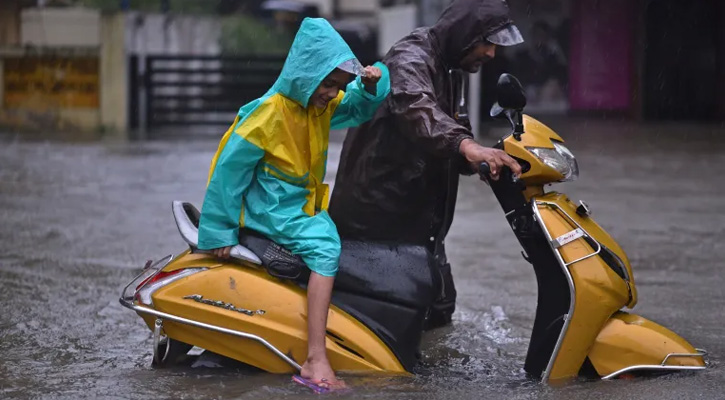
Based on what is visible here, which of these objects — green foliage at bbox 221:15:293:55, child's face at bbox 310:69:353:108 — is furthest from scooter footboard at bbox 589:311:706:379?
green foliage at bbox 221:15:293:55

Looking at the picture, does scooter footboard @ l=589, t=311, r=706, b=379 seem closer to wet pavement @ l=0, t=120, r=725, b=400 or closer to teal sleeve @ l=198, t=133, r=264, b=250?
wet pavement @ l=0, t=120, r=725, b=400

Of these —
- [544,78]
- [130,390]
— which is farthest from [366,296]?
[544,78]

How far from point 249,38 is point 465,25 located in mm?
18861

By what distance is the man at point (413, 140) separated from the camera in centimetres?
430

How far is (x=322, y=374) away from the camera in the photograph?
4137 millimetres

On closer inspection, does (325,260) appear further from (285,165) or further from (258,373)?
(258,373)

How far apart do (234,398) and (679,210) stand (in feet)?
19.7

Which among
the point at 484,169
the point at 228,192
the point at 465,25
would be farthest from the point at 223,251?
the point at 465,25

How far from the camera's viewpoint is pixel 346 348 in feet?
13.9

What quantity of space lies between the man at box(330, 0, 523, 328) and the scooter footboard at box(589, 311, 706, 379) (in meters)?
0.84

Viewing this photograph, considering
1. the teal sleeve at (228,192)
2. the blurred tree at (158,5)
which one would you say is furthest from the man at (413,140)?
the blurred tree at (158,5)

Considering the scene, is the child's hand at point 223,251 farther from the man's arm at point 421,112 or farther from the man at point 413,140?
the man's arm at point 421,112

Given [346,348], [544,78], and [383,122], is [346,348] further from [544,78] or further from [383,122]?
[544,78]

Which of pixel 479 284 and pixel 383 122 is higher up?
pixel 383 122
